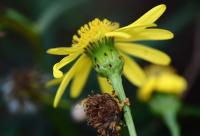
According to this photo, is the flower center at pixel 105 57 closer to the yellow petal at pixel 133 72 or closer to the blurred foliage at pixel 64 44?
the yellow petal at pixel 133 72

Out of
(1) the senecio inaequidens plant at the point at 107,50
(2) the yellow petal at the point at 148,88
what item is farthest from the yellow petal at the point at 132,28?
(2) the yellow petal at the point at 148,88

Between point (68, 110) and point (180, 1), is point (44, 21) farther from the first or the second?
point (180, 1)

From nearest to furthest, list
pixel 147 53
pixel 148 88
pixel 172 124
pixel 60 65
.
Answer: pixel 60 65
pixel 147 53
pixel 172 124
pixel 148 88

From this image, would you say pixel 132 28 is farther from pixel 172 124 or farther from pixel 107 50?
pixel 172 124

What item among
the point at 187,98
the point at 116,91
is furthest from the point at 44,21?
the point at 116,91

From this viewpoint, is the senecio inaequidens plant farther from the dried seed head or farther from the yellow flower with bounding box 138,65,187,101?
the yellow flower with bounding box 138,65,187,101

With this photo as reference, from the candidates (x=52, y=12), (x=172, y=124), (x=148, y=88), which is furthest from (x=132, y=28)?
(x=52, y=12)
